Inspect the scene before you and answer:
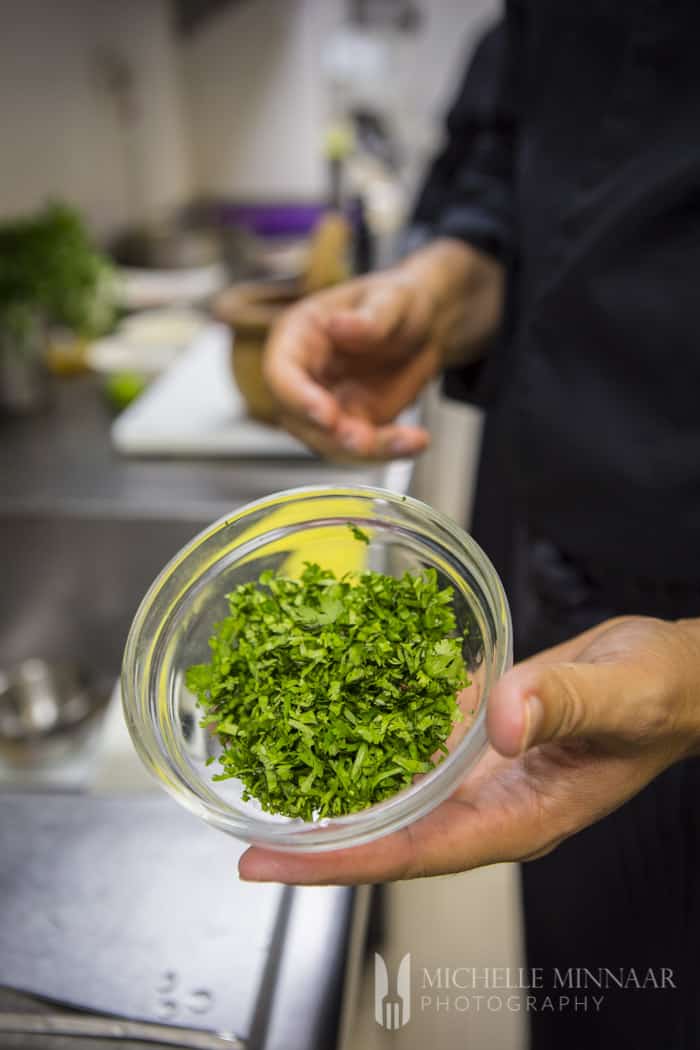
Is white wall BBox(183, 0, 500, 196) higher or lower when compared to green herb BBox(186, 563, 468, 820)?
higher

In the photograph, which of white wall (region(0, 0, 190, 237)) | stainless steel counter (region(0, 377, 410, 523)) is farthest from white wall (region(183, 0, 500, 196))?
stainless steel counter (region(0, 377, 410, 523))

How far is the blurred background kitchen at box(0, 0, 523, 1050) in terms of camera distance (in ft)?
1.88

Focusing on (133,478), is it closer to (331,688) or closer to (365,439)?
(365,439)

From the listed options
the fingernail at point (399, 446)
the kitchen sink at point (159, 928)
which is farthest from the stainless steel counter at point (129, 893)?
the fingernail at point (399, 446)

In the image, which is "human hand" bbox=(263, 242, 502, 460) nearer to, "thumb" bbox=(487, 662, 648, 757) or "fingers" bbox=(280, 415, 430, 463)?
"fingers" bbox=(280, 415, 430, 463)

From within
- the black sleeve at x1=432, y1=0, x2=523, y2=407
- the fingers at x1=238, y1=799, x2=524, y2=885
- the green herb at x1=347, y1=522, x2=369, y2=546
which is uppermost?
the black sleeve at x1=432, y1=0, x2=523, y2=407

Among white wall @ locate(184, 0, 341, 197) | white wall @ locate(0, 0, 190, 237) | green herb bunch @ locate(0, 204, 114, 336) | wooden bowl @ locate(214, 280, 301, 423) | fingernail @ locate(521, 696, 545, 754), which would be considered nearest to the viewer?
fingernail @ locate(521, 696, 545, 754)

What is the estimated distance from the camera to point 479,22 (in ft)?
12.5

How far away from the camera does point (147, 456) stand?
125cm

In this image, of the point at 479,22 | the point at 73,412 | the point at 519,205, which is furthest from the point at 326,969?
the point at 479,22

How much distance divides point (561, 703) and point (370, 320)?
58 cm

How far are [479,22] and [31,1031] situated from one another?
4239mm

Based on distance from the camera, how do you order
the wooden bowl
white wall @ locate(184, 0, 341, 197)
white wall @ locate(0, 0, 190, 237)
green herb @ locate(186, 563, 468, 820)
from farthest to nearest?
1. white wall @ locate(184, 0, 341, 197)
2. white wall @ locate(0, 0, 190, 237)
3. the wooden bowl
4. green herb @ locate(186, 563, 468, 820)

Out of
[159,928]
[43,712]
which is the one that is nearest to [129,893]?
[159,928]
